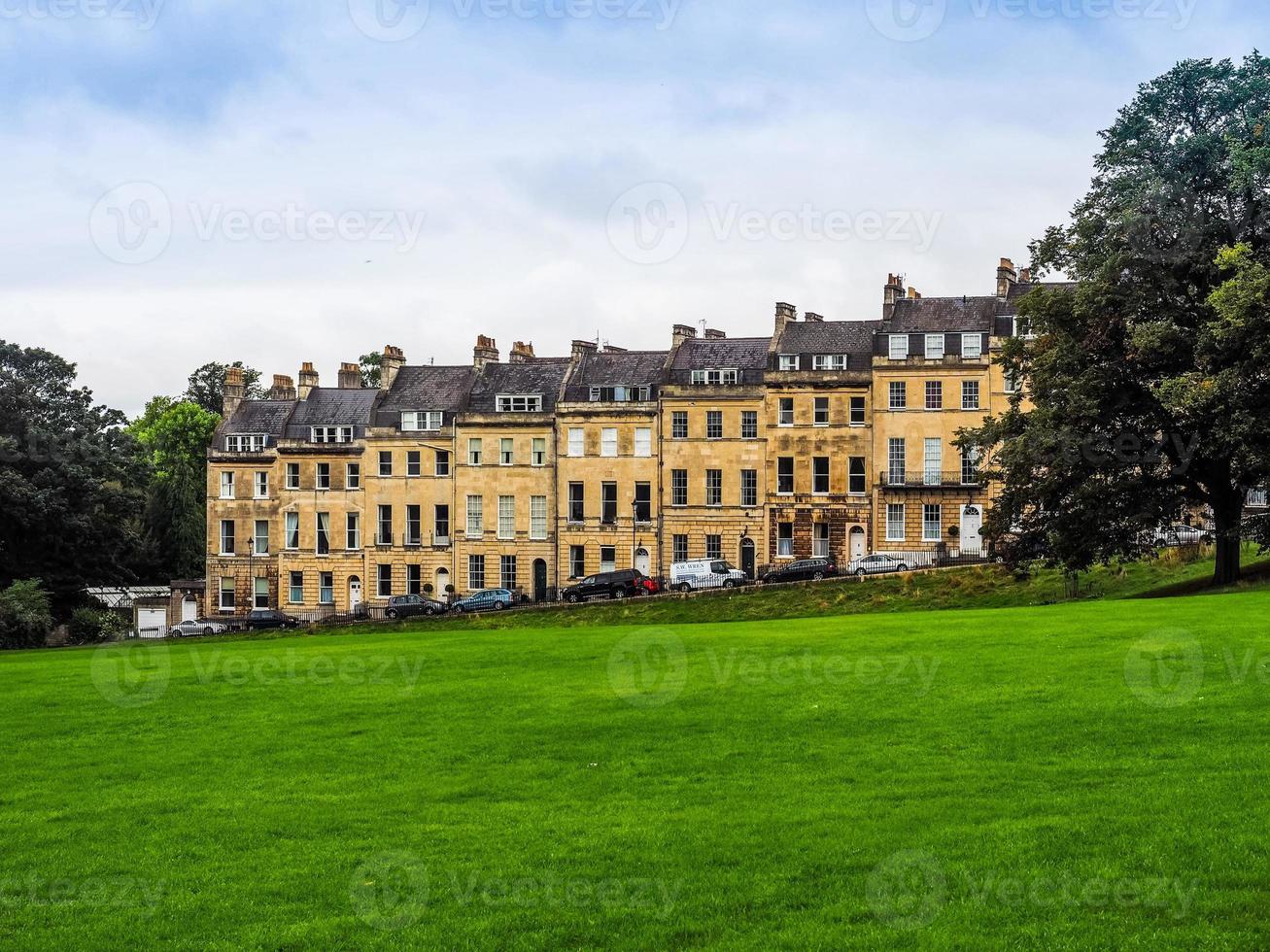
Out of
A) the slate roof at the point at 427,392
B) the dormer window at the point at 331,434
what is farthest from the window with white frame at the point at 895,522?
the dormer window at the point at 331,434

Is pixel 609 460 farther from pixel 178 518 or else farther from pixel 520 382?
pixel 178 518

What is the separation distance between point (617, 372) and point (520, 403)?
5664 millimetres

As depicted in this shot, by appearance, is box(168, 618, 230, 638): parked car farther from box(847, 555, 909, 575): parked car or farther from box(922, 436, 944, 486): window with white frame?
box(922, 436, 944, 486): window with white frame

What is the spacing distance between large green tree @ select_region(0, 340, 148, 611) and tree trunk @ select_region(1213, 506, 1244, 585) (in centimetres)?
5176

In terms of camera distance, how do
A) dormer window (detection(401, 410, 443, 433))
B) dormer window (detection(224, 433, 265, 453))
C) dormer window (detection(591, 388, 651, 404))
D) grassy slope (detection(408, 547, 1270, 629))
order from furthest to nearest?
dormer window (detection(224, 433, 265, 453)), dormer window (detection(401, 410, 443, 433)), dormer window (detection(591, 388, 651, 404)), grassy slope (detection(408, 547, 1270, 629))

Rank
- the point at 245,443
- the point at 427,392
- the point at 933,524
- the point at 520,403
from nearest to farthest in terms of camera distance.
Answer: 1. the point at 933,524
2. the point at 520,403
3. the point at 427,392
4. the point at 245,443

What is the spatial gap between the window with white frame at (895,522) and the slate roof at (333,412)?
30345mm

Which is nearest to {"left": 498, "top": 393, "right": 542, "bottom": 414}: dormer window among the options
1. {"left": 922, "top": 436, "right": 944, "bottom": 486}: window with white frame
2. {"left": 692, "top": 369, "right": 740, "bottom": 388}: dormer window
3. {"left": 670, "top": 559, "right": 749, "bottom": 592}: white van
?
{"left": 692, "top": 369, "right": 740, "bottom": 388}: dormer window

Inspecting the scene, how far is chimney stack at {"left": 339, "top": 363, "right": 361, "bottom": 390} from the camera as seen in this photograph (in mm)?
91000

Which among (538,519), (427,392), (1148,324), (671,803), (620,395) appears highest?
(427,392)

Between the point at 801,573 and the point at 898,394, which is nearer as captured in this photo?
the point at 801,573

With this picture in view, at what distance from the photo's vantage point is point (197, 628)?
81062mm

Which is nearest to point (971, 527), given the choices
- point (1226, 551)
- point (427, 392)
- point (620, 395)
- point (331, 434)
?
point (620, 395)

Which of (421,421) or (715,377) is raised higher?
(715,377)
